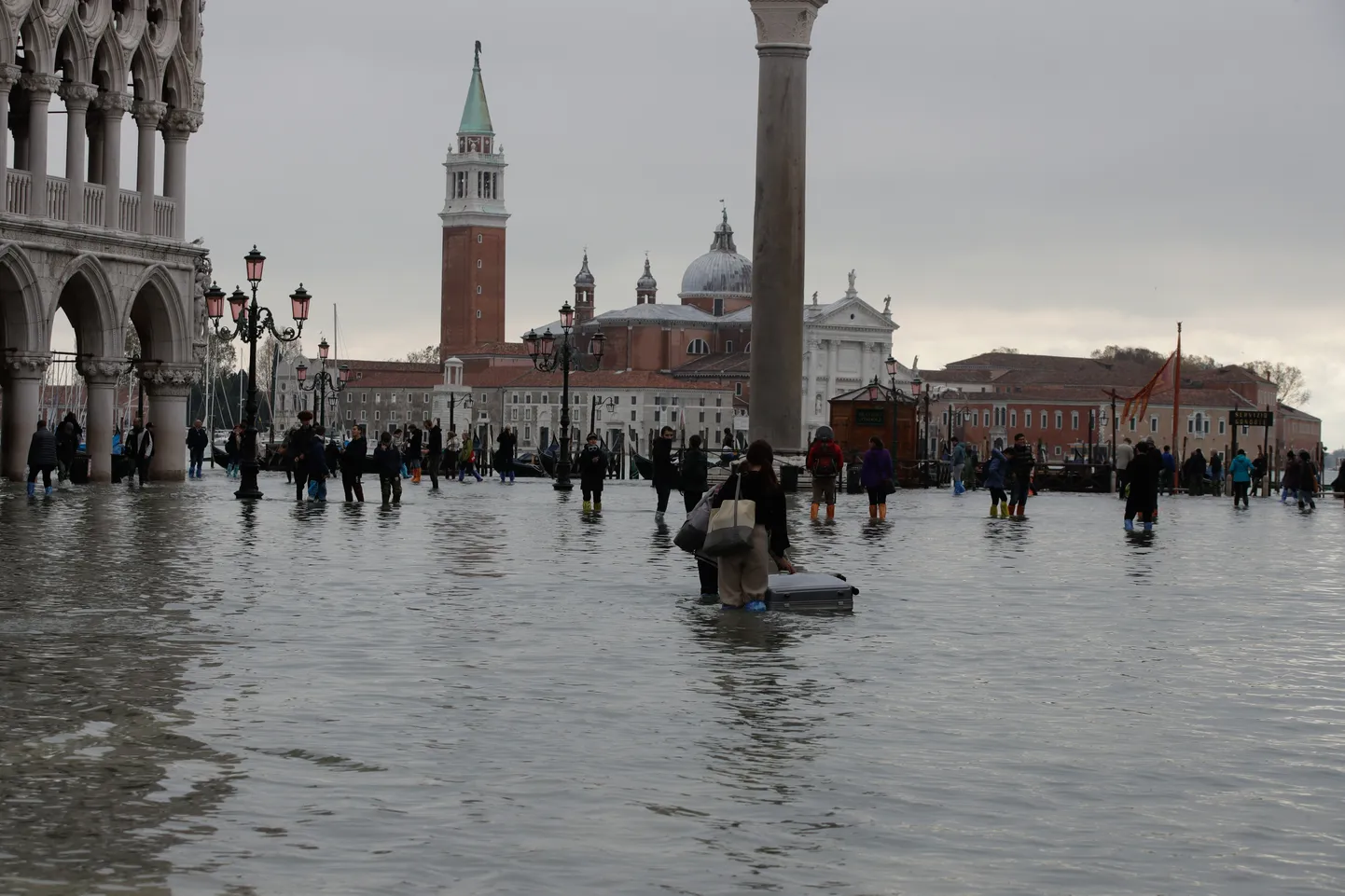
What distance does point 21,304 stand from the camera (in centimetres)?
3719

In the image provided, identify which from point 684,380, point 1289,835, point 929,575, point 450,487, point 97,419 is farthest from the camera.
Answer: point 684,380

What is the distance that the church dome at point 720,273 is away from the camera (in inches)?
7352

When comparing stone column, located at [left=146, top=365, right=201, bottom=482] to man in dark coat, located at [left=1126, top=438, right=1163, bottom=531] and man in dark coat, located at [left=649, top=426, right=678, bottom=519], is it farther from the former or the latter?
man in dark coat, located at [left=1126, top=438, right=1163, bottom=531]

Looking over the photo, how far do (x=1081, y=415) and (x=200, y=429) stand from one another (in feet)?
409

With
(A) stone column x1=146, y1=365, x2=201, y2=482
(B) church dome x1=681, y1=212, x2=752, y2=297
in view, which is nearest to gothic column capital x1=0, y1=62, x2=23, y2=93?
(A) stone column x1=146, y1=365, x2=201, y2=482

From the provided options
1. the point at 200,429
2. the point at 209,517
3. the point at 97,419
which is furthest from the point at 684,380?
the point at 209,517

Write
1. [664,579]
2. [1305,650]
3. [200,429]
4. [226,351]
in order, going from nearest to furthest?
[1305,650]
[664,579]
[200,429]
[226,351]

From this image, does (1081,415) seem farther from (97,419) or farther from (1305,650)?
(1305,650)

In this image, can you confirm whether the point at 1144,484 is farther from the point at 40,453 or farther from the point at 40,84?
the point at 40,84

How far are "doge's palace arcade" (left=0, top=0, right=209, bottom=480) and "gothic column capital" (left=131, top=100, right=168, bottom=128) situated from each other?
1.3 inches

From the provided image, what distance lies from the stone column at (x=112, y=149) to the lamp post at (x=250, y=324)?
2201 mm

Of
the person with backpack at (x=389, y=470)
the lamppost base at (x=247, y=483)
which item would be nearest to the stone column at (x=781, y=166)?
the person with backpack at (x=389, y=470)

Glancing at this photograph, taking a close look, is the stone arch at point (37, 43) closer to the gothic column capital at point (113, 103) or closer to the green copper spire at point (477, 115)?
the gothic column capital at point (113, 103)

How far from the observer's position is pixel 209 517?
1075 inches
